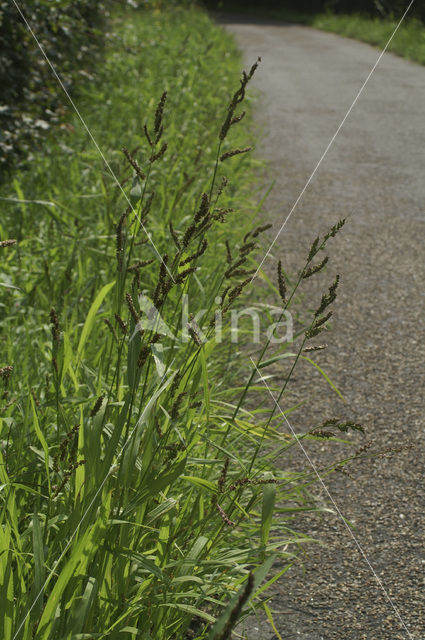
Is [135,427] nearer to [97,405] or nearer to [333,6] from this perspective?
[97,405]

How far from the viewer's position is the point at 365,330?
12.5 ft

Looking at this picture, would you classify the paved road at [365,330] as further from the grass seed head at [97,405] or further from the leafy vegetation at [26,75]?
the leafy vegetation at [26,75]

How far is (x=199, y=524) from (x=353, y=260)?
3.07m

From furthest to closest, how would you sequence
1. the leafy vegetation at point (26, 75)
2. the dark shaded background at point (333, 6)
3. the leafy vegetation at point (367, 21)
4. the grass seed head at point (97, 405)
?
1. the dark shaded background at point (333, 6)
2. the leafy vegetation at point (367, 21)
3. the leafy vegetation at point (26, 75)
4. the grass seed head at point (97, 405)

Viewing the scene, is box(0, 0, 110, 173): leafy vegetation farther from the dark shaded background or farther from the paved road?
the dark shaded background

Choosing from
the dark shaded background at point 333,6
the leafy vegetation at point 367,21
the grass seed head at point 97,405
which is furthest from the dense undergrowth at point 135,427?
the dark shaded background at point 333,6

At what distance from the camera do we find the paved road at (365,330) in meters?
2.12

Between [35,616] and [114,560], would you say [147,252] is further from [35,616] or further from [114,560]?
[35,616]

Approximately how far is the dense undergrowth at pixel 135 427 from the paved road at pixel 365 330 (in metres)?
0.18

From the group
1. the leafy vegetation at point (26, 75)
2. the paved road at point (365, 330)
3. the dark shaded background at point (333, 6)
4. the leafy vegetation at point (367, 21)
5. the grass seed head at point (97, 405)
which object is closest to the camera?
the grass seed head at point (97, 405)

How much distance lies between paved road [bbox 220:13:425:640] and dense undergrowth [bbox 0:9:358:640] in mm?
177

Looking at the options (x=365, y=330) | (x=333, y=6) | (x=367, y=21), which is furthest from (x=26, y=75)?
(x=333, y=6)

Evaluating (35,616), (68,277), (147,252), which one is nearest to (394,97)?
(147,252)

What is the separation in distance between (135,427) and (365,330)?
2479mm
